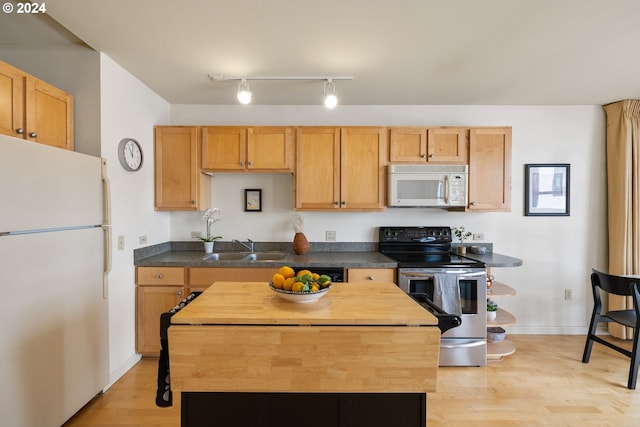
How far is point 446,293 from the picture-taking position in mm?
2791

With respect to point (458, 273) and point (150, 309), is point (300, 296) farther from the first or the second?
point (150, 309)

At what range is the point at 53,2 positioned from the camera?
5.80 ft

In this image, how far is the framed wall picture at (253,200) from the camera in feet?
11.6

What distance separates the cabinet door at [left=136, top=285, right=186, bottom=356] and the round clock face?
3.56 feet

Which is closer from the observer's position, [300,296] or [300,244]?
[300,296]

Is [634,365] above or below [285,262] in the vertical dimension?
below

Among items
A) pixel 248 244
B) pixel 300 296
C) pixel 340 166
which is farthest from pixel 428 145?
pixel 300 296

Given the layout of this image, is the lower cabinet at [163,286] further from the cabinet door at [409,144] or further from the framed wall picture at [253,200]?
the cabinet door at [409,144]

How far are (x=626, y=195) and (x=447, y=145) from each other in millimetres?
1978

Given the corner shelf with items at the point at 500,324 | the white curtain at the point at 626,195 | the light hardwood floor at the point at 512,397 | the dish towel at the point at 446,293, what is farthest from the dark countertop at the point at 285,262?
the white curtain at the point at 626,195

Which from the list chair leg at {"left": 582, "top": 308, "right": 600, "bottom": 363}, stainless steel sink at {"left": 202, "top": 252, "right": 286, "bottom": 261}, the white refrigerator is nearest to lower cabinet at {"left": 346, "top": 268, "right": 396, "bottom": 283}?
stainless steel sink at {"left": 202, "top": 252, "right": 286, "bottom": 261}

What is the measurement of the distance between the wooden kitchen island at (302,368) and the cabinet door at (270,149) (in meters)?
2.02

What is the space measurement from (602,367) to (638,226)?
155 centimetres

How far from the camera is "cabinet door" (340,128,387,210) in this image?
3201mm
